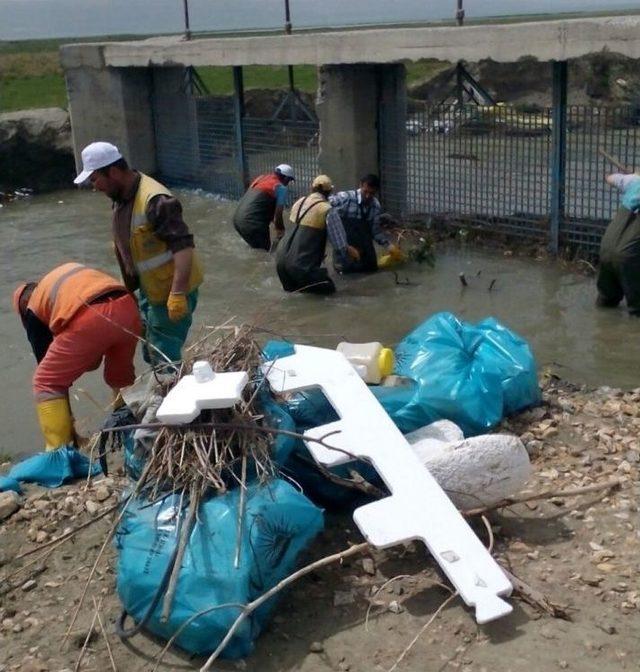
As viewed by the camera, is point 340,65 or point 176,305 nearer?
point 176,305

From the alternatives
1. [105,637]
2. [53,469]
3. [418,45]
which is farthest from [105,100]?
[105,637]

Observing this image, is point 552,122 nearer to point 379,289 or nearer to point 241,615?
point 379,289

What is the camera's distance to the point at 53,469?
469cm

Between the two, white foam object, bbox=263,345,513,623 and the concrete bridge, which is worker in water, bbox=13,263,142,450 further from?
the concrete bridge

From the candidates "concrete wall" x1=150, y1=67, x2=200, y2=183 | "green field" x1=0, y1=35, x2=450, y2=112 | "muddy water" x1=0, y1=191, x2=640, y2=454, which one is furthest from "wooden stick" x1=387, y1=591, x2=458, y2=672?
"green field" x1=0, y1=35, x2=450, y2=112

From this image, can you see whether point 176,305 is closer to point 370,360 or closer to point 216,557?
point 370,360

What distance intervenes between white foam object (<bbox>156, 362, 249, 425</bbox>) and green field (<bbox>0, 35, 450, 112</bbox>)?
1753 centimetres

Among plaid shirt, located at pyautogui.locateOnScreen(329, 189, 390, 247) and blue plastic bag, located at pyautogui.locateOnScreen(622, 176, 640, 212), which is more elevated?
blue plastic bag, located at pyautogui.locateOnScreen(622, 176, 640, 212)

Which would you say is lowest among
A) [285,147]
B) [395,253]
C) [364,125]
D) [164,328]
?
[395,253]

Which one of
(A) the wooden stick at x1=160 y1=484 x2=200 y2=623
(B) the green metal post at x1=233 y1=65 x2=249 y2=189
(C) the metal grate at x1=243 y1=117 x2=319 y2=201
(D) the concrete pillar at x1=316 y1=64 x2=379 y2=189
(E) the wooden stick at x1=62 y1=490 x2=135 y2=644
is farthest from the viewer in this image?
(B) the green metal post at x1=233 y1=65 x2=249 y2=189

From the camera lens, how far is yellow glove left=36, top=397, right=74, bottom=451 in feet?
16.3

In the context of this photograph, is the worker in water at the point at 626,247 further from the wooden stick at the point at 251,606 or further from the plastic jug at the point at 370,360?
the wooden stick at the point at 251,606

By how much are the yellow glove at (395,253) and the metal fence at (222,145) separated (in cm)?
282

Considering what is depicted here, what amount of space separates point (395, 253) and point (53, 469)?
5.15 meters
